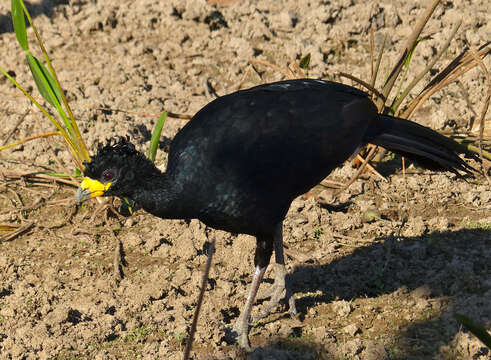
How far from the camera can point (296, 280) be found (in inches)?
202

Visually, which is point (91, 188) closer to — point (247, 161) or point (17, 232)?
point (247, 161)

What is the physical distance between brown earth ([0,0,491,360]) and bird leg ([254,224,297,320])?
0.27 feet

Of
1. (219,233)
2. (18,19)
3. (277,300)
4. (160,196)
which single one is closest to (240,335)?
(277,300)

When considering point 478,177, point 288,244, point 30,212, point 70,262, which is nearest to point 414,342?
point 288,244

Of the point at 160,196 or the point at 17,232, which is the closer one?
the point at 160,196

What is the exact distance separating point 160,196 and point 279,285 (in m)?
1.27

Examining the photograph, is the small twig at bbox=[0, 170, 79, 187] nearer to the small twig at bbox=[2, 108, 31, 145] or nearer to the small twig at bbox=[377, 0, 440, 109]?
the small twig at bbox=[2, 108, 31, 145]

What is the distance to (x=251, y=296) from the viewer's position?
176 inches

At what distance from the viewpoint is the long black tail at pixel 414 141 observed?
15.3 ft

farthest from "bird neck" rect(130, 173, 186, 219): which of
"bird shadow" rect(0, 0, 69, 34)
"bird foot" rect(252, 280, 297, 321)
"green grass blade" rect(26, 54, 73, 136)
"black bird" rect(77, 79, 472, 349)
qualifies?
"bird shadow" rect(0, 0, 69, 34)

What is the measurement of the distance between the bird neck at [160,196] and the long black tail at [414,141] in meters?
1.50

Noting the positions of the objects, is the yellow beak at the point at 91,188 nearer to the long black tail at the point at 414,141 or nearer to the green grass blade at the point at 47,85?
the green grass blade at the point at 47,85

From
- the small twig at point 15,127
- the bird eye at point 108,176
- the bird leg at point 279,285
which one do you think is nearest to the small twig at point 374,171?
the bird leg at point 279,285

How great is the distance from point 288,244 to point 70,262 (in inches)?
70.9
